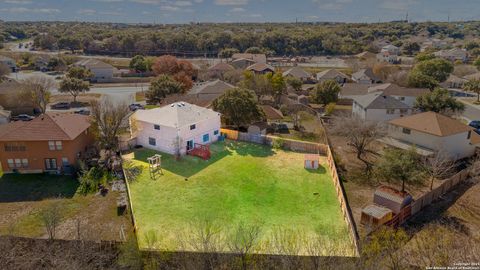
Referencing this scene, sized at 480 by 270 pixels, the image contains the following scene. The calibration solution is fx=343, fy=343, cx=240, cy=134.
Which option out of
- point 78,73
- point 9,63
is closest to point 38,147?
point 78,73

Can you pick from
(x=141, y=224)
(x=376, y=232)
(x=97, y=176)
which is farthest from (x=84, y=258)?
(x=376, y=232)

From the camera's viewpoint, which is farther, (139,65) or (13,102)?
(139,65)

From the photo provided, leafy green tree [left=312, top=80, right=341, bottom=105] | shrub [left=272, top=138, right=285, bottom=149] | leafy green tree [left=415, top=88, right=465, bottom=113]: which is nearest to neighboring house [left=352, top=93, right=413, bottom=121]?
leafy green tree [left=415, top=88, right=465, bottom=113]

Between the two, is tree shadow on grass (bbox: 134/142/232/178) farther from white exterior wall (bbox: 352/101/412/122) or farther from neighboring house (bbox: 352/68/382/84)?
neighboring house (bbox: 352/68/382/84)

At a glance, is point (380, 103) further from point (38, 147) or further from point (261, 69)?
point (261, 69)

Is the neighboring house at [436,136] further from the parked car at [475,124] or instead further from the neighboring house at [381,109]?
the parked car at [475,124]

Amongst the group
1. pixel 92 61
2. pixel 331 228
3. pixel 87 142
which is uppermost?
pixel 92 61

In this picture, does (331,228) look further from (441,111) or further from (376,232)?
(441,111)
